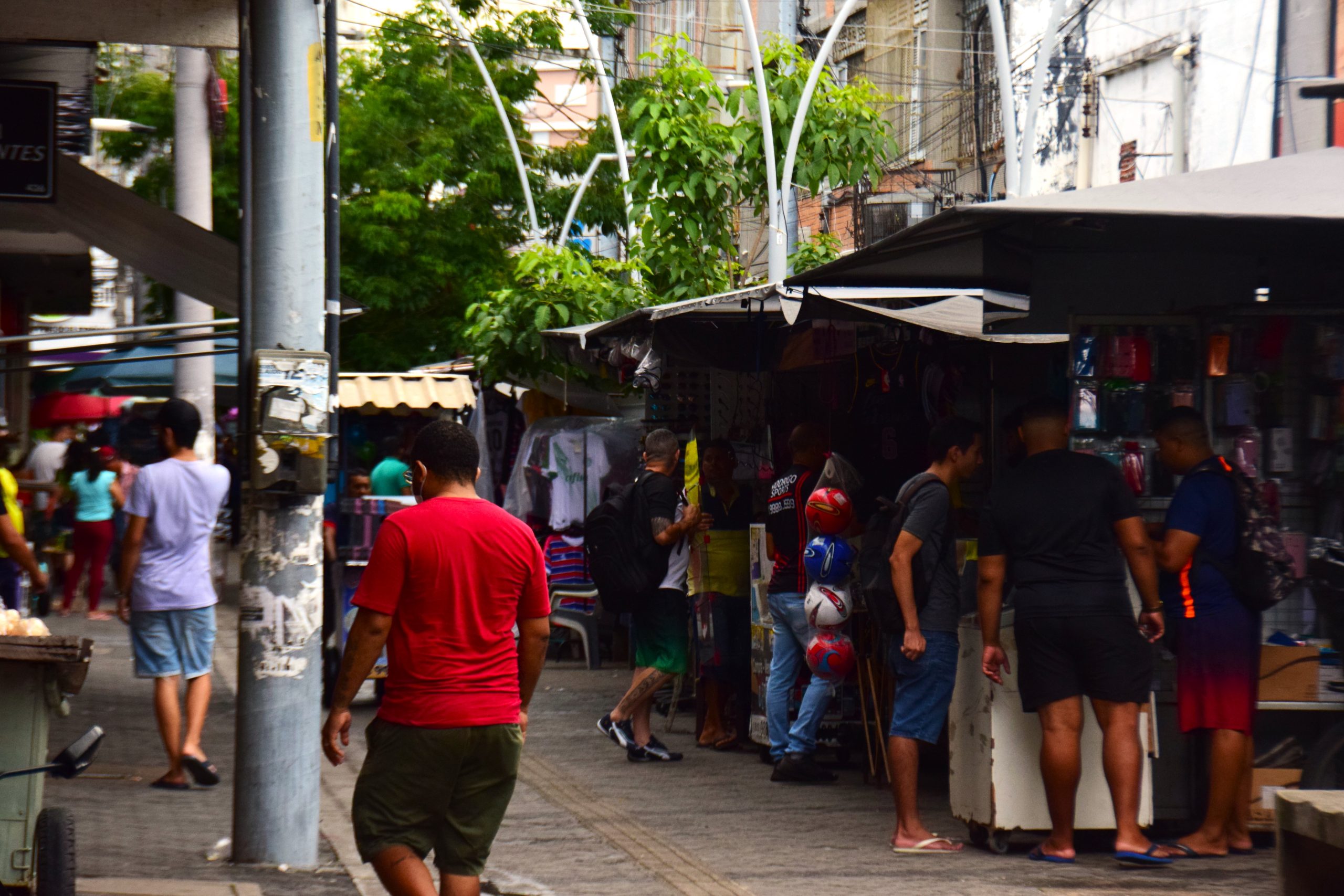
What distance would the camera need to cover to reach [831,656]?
8.49 m

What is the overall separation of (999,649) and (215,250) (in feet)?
16.6

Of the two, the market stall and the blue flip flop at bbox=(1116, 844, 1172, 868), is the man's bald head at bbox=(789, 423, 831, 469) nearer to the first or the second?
the market stall

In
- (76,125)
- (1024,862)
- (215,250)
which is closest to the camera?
(1024,862)

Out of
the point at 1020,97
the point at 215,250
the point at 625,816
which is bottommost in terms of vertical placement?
the point at 625,816

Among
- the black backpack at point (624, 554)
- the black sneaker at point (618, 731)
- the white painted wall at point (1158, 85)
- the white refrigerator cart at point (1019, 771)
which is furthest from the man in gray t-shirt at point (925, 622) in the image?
the white painted wall at point (1158, 85)

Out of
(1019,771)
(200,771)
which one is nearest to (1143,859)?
(1019,771)

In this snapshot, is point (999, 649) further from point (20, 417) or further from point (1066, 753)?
point (20, 417)

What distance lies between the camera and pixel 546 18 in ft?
87.2

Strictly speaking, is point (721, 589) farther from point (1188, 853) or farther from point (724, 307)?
point (1188, 853)

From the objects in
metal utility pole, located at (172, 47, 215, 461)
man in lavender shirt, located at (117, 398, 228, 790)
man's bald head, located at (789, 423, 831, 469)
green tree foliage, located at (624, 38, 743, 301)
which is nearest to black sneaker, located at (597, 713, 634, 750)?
man's bald head, located at (789, 423, 831, 469)

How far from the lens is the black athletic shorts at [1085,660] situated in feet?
21.9

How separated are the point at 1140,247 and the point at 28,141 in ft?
18.9

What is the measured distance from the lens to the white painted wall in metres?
17.5

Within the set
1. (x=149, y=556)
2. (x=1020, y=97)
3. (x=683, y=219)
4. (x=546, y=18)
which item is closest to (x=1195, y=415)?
(x=149, y=556)
